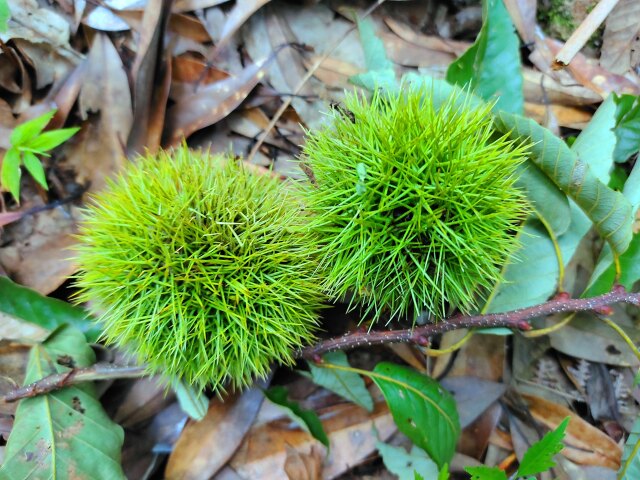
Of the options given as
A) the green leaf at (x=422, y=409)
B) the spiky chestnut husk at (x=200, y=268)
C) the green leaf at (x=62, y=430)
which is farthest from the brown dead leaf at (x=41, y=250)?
the green leaf at (x=422, y=409)

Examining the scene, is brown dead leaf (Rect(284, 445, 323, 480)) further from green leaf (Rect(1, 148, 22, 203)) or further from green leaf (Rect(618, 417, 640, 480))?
green leaf (Rect(1, 148, 22, 203))

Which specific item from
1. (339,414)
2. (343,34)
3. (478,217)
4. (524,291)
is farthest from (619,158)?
(339,414)

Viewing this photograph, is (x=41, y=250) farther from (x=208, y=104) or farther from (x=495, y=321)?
(x=495, y=321)

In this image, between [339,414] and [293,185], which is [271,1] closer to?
[293,185]

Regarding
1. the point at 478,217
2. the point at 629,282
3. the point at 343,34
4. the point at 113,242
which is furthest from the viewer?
the point at 343,34

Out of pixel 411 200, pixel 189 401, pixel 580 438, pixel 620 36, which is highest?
pixel 620 36

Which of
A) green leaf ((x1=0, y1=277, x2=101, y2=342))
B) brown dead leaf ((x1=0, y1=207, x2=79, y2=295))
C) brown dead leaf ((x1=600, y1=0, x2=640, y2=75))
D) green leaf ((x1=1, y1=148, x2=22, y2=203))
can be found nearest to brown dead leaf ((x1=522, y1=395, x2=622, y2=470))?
brown dead leaf ((x1=600, y1=0, x2=640, y2=75))

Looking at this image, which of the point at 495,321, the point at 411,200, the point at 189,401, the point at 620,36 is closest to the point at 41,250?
the point at 189,401
